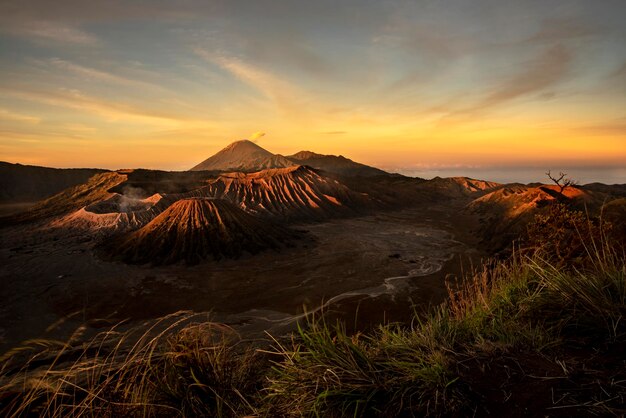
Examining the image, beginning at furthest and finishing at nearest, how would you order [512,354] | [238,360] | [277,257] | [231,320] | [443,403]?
[277,257]
[231,320]
[238,360]
[512,354]
[443,403]

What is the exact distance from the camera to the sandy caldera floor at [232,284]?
51.0 feet

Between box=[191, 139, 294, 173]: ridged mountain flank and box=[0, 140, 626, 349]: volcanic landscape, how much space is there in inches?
2996

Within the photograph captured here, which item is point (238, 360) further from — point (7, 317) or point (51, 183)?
point (51, 183)

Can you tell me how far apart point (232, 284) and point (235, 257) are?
17.9 ft

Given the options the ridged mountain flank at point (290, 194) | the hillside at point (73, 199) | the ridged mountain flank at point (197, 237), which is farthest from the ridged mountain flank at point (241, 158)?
the ridged mountain flank at point (197, 237)

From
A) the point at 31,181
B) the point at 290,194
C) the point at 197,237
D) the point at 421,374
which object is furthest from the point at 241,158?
the point at 421,374

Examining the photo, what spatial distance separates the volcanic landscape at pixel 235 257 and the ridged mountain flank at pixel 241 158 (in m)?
76.1

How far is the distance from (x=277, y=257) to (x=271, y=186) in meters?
27.0

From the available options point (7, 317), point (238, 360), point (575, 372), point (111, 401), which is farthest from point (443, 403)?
point (7, 317)

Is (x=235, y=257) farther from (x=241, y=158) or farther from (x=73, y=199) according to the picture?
(x=241, y=158)

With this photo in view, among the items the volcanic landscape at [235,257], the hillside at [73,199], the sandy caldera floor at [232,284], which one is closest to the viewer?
the sandy caldera floor at [232,284]

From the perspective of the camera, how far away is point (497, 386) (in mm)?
2393

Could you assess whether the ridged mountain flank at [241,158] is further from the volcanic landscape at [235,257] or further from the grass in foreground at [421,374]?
the grass in foreground at [421,374]

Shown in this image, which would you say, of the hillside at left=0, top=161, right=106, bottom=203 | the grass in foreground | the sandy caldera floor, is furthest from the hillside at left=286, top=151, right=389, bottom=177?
the grass in foreground
